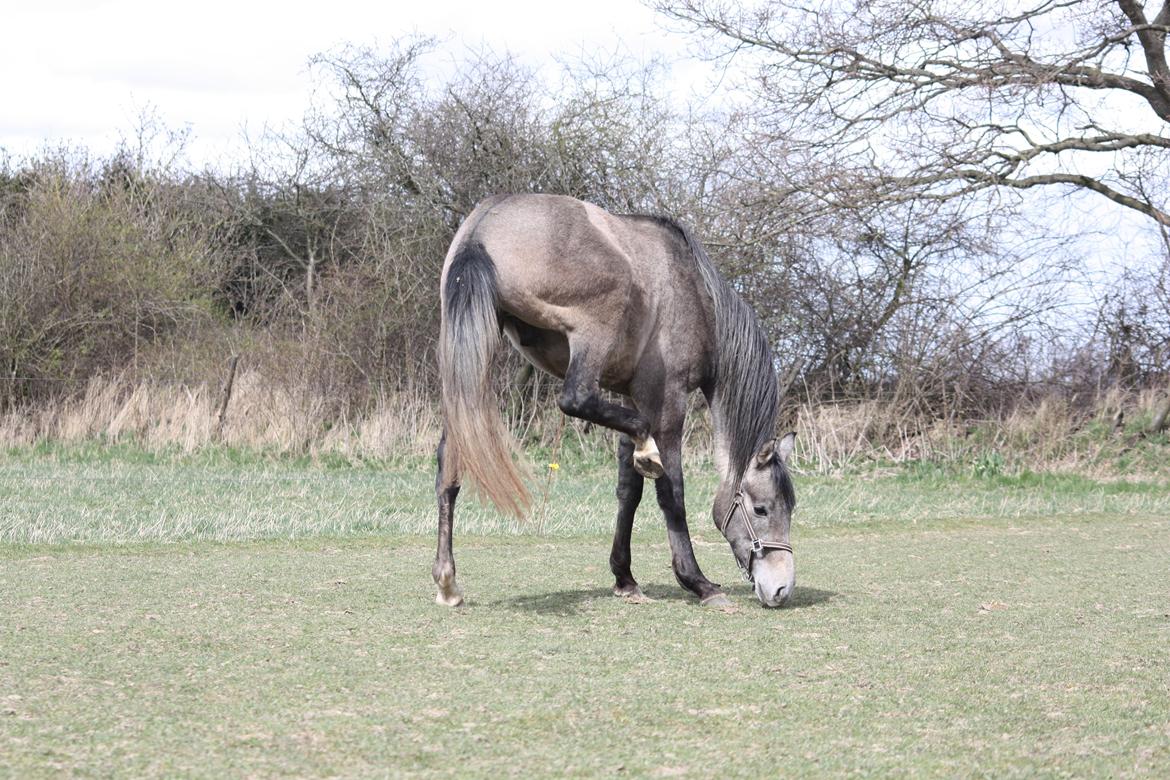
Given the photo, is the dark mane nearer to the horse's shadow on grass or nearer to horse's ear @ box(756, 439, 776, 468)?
horse's ear @ box(756, 439, 776, 468)

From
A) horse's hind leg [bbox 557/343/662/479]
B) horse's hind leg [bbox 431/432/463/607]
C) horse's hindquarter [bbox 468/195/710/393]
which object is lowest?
horse's hind leg [bbox 431/432/463/607]

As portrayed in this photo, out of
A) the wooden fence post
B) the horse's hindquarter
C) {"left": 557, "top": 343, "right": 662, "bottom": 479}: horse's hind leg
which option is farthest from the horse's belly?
the wooden fence post

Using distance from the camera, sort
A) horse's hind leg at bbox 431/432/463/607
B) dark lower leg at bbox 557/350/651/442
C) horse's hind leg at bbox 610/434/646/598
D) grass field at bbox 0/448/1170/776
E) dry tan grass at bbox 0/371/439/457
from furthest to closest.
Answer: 1. dry tan grass at bbox 0/371/439/457
2. horse's hind leg at bbox 610/434/646/598
3. horse's hind leg at bbox 431/432/463/607
4. dark lower leg at bbox 557/350/651/442
5. grass field at bbox 0/448/1170/776

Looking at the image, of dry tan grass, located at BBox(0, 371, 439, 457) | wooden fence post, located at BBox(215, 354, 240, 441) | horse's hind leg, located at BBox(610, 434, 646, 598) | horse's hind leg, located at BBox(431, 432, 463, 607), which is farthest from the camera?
wooden fence post, located at BBox(215, 354, 240, 441)

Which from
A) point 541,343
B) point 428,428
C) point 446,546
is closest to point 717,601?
point 446,546

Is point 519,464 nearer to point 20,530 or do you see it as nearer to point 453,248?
point 453,248

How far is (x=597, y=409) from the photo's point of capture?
616 centimetres

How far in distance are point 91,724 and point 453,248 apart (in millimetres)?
3063

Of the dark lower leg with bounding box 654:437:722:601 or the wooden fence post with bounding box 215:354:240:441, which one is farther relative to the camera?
the wooden fence post with bounding box 215:354:240:441

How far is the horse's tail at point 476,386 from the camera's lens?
585cm

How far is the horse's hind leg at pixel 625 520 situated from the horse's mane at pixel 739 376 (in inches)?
22.2

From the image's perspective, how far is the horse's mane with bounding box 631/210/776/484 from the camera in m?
6.84

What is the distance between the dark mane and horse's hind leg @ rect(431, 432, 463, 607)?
152 cm

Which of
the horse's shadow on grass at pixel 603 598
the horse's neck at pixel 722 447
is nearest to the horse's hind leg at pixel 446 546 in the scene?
the horse's shadow on grass at pixel 603 598
